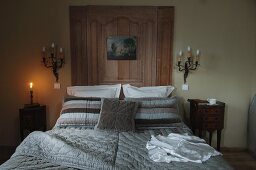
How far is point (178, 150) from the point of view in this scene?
6.63 ft

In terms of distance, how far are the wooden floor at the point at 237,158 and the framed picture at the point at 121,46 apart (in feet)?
6.74

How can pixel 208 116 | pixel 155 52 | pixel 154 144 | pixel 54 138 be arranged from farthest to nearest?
pixel 155 52 < pixel 208 116 < pixel 154 144 < pixel 54 138

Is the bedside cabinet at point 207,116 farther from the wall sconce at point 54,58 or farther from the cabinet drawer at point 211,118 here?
the wall sconce at point 54,58

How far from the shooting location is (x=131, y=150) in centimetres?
213

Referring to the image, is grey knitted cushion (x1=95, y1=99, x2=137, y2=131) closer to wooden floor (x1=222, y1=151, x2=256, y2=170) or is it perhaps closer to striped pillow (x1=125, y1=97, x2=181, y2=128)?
striped pillow (x1=125, y1=97, x2=181, y2=128)

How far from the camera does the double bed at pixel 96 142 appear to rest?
1786mm

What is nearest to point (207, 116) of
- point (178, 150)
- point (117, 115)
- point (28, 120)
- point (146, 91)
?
point (146, 91)

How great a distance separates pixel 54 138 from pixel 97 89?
1.50m

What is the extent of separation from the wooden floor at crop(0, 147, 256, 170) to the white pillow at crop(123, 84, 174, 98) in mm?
1288

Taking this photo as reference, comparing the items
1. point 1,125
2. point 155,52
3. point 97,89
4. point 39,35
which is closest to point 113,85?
point 97,89

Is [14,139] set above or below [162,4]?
below

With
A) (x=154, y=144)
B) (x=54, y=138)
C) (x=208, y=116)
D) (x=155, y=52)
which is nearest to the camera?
(x=54, y=138)

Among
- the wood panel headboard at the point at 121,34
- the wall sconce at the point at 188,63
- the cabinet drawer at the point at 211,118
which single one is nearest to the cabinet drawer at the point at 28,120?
the wood panel headboard at the point at 121,34

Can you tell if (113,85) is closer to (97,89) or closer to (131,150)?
(97,89)
